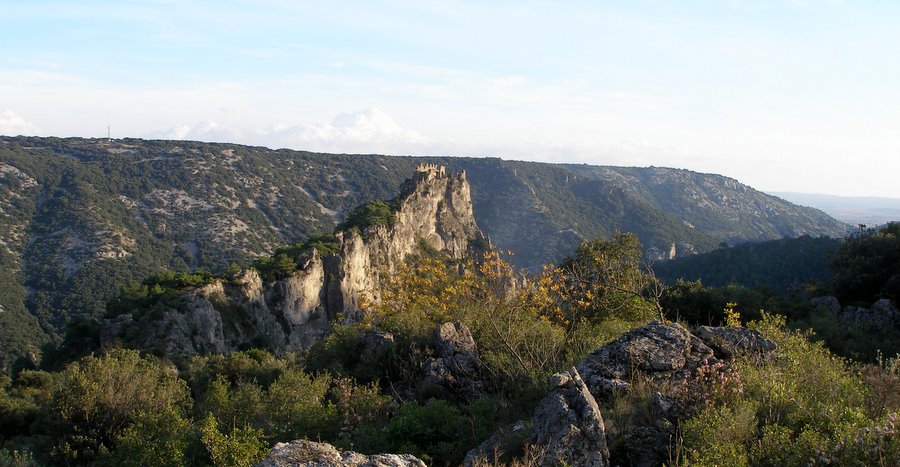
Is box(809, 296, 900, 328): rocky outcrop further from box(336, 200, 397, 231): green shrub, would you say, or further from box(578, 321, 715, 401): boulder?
box(336, 200, 397, 231): green shrub

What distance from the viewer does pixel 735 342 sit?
873 cm

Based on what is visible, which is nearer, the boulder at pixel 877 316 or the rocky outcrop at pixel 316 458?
the rocky outcrop at pixel 316 458

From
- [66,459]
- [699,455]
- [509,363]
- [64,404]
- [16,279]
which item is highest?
[699,455]

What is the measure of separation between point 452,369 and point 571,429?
224 inches

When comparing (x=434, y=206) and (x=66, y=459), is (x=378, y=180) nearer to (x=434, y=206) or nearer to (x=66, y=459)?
A: (x=434, y=206)

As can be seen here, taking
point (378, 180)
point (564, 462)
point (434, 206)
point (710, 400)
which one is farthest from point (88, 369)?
point (378, 180)

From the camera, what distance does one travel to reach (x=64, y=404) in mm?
12617

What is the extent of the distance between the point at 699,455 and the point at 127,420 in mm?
12008

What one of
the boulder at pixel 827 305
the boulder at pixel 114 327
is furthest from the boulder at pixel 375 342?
the boulder at pixel 114 327

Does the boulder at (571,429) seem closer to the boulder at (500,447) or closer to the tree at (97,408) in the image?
the boulder at (500,447)

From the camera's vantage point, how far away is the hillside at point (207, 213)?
7788cm

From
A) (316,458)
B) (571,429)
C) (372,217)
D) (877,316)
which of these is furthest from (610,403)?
(372,217)

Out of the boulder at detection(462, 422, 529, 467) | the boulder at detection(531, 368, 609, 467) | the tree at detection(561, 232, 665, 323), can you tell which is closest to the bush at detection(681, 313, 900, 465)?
the boulder at detection(531, 368, 609, 467)

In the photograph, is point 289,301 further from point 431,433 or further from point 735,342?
point 735,342
